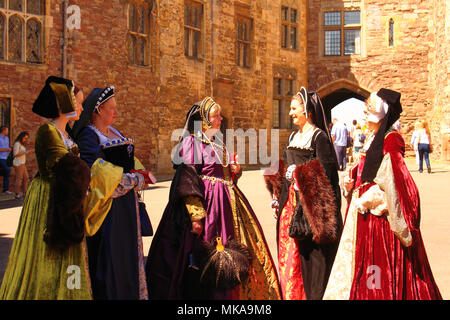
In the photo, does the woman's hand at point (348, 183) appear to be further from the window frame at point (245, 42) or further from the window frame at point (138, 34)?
the window frame at point (245, 42)

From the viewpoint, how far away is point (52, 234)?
3428 mm

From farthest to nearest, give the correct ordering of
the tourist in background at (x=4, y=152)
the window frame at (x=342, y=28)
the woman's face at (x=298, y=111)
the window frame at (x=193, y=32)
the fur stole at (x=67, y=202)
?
1. the window frame at (x=342, y=28)
2. the window frame at (x=193, y=32)
3. the tourist in background at (x=4, y=152)
4. the woman's face at (x=298, y=111)
5. the fur stole at (x=67, y=202)

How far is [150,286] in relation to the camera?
407 centimetres

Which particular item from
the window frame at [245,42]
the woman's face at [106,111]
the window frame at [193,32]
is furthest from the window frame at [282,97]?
the woman's face at [106,111]

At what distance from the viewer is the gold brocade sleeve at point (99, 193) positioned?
3.63 meters

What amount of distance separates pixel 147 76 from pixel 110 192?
1269 centimetres

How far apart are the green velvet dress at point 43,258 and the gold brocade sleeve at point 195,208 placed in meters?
0.79

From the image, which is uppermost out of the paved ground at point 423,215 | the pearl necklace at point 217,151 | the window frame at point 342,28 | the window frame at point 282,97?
the window frame at point 342,28

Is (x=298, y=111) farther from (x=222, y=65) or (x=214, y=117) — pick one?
(x=222, y=65)

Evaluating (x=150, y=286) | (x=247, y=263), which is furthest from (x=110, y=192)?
(x=247, y=263)

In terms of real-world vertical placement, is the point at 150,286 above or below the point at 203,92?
below

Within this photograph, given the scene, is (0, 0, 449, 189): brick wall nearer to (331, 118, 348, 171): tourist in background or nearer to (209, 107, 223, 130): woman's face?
(331, 118, 348, 171): tourist in background

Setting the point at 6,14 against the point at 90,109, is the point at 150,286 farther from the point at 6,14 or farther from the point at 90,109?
the point at 6,14
